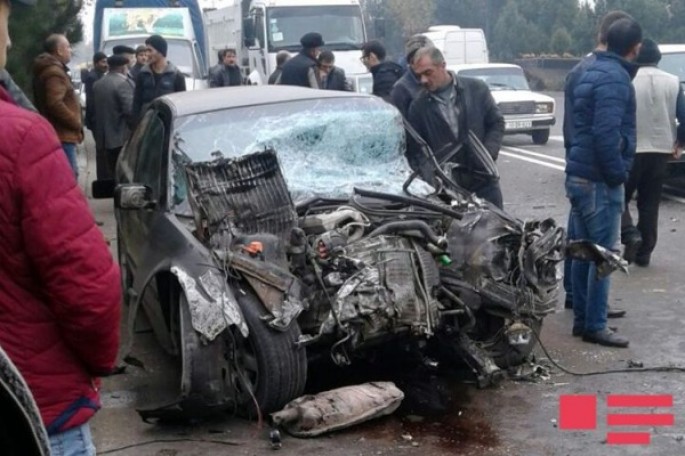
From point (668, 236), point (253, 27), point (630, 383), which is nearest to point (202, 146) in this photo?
point (630, 383)

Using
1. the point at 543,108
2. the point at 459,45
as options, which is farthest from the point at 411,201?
the point at 459,45

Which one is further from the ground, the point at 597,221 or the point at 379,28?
the point at 379,28

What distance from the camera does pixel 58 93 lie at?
1044 centimetres

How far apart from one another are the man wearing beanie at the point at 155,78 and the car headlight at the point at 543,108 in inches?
402

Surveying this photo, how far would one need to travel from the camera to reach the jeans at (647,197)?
30.6 ft

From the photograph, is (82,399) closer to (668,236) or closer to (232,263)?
(232,263)

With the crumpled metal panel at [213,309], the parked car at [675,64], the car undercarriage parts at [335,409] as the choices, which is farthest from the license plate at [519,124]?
the crumpled metal panel at [213,309]

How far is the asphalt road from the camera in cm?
535

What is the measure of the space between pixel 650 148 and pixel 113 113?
5.80 metres

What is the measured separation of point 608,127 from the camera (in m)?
6.80

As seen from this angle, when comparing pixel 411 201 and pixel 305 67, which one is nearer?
pixel 411 201

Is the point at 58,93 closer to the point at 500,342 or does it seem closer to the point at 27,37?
the point at 27,37

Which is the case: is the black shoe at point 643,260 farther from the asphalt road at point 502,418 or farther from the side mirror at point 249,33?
the side mirror at point 249,33

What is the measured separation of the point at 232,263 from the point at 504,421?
1608 millimetres
